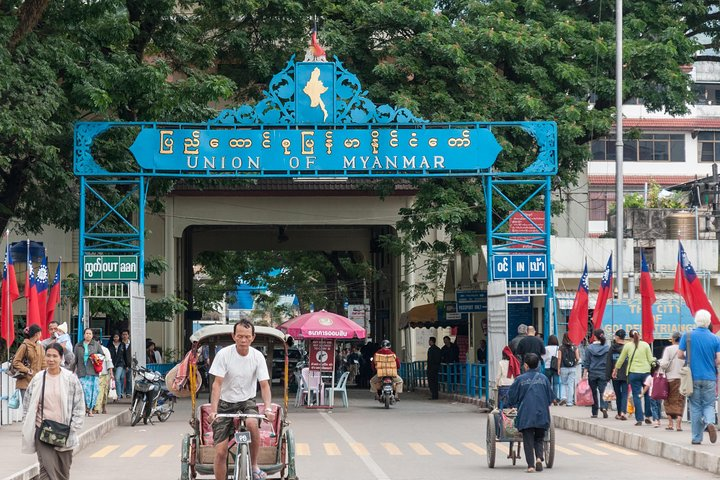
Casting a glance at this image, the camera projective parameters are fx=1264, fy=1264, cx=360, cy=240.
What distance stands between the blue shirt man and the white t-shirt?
7.54 metres

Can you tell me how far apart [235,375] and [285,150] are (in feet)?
53.8

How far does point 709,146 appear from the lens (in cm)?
6562

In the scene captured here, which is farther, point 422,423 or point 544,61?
point 544,61

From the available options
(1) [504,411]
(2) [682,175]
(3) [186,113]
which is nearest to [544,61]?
(3) [186,113]

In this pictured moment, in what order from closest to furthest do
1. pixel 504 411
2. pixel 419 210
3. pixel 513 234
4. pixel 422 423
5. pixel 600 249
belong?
pixel 504 411 → pixel 422 423 → pixel 513 234 → pixel 419 210 → pixel 600 249

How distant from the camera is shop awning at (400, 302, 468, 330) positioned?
3875 centimetres

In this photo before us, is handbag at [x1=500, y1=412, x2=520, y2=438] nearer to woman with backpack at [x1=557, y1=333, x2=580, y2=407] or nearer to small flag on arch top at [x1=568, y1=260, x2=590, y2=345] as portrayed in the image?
woman with backpack at [x1=557, y1=333, x2=580, y2=407]

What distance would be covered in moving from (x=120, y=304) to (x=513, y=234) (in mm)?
9514

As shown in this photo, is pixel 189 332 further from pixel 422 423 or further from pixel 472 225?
pixel 422 423

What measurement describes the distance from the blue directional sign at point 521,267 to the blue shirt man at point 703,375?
11.1m

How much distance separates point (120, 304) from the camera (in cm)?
3033

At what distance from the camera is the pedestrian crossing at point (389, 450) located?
17984mm

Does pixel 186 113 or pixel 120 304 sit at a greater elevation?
pixel 186 113

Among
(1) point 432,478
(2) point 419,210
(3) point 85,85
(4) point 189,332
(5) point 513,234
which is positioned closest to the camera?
(1) point 432,478
